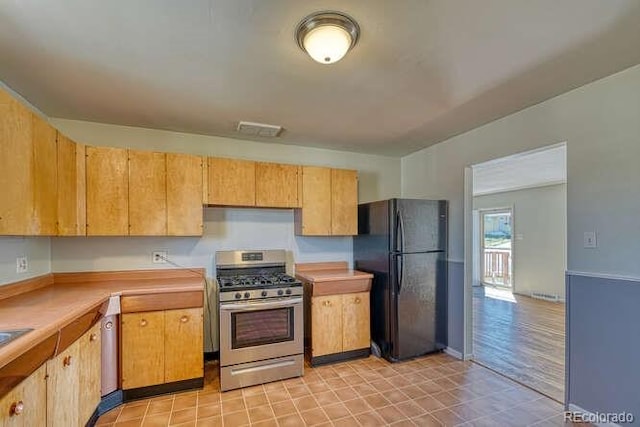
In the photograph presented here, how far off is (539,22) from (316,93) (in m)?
1.41

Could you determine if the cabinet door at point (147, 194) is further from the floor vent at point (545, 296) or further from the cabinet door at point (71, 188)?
the floor vent at point (545, 296)

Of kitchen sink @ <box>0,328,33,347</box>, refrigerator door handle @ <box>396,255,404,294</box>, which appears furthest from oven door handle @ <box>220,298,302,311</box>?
kitchen sink @ <box>0,328,33,347</box>

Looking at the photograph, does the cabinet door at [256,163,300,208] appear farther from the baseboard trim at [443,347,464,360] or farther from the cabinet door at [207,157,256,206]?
the baseboard trim at [443,347,464,360]

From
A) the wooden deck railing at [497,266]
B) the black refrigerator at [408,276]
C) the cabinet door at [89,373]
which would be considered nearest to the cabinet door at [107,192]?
the cabinet door at [89,373]

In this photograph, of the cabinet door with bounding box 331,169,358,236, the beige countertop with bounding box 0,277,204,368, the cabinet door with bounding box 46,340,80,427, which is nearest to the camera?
the beige countertop with bounding box 0,277,204,368

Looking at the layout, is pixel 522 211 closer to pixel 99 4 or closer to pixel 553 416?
pixel 553 416

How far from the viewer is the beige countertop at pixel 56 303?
4.64 ft

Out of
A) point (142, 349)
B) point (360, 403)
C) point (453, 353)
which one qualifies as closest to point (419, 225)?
point (453, 353)

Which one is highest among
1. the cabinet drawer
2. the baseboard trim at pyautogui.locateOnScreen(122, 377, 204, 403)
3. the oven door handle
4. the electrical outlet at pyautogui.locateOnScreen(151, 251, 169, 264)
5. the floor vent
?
the electrical outlet at pyautogui.locateOnScreen(151, 251, 169, 264)

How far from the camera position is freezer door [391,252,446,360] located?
Result: 3.35 meters

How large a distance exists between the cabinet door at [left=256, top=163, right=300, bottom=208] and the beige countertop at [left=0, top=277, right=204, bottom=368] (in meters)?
1.07

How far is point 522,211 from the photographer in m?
6.93

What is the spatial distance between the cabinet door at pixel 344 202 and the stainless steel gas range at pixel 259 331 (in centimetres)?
91

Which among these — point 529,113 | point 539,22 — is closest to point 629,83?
point 529,113
